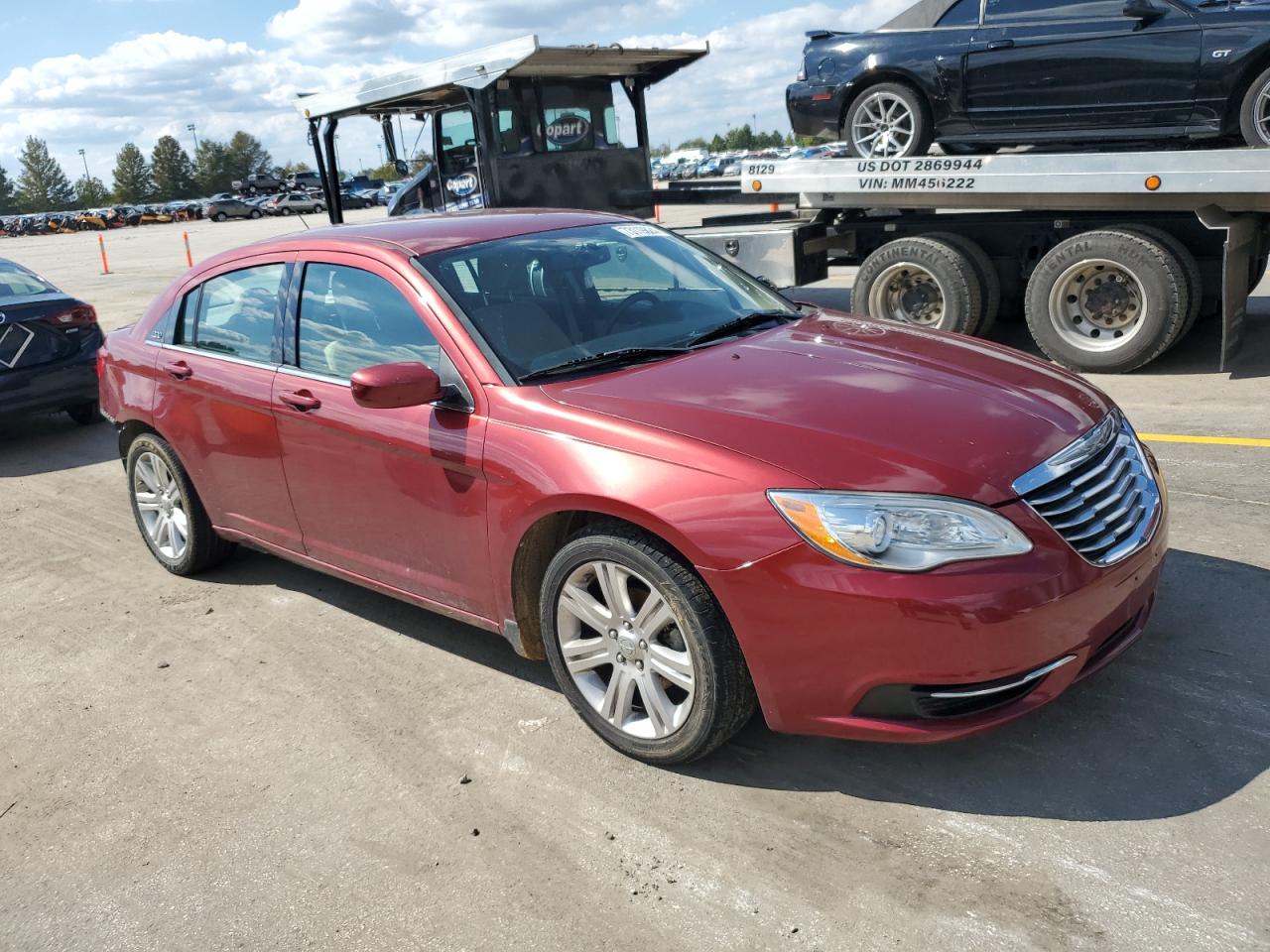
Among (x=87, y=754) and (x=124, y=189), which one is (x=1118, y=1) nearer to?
(x=87, y=754)

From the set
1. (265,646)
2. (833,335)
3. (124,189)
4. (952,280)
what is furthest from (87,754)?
(124,189)

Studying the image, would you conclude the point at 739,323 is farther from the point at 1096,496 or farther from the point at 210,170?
the point at 210,170

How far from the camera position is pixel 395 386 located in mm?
3533

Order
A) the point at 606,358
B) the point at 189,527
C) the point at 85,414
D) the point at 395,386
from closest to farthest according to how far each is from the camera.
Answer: the point at 395,386
the point at 606,358
the point at 189,527
the point at 85,414

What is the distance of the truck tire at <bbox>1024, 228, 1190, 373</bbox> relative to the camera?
25.2 ft

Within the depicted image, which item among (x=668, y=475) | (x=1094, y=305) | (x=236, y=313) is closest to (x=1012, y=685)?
(x=668, y=475)

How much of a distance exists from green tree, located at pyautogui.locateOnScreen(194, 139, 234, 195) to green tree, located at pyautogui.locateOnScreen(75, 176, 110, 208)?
35.0 ft

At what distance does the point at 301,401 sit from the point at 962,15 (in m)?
6.86

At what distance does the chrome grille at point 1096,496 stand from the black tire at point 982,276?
17.8ft

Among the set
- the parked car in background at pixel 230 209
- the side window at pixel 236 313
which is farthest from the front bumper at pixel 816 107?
the parked car in background at pixel 230 209

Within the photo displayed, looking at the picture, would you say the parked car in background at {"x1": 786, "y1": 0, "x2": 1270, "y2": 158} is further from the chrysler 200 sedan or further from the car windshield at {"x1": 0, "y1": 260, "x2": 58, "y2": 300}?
the car windshield at {"x1": 0, "y1": 260, "x2": 58, "y2": 300}

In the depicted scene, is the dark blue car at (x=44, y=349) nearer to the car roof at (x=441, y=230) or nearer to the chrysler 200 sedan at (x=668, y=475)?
the chrysler 200 sedan at (x=668, y=475)

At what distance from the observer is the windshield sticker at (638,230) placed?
466 centimetres

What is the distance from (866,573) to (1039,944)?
935 millimetres
